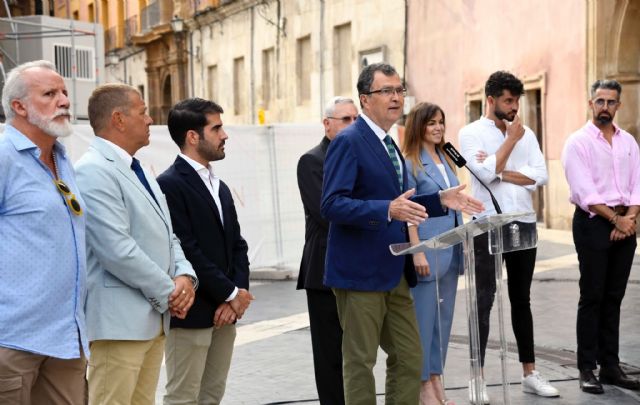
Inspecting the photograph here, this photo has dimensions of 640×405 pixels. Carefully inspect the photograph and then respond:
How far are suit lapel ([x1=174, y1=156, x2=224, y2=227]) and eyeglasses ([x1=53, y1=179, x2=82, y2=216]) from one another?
3.75 feet

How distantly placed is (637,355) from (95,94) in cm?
507

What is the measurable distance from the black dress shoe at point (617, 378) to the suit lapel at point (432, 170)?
5.77ft

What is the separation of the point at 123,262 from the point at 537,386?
3523mm

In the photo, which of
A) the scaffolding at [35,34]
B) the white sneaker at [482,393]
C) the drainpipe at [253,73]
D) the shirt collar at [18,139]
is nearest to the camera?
the shirt collar at [18,139]

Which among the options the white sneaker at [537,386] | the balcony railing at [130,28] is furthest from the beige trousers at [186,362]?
the balcony railing at [130,28]

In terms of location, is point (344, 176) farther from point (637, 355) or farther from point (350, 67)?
point (350, 67)

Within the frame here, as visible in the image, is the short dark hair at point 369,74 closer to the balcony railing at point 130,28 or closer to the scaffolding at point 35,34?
the scaffolding at point 35,34

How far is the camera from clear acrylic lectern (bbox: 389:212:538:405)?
5.25m

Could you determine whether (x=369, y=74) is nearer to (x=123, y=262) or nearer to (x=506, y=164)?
(x=123, y=262)

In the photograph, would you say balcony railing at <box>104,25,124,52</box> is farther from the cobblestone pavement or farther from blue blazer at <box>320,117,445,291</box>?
blue blazer at <box>320,117,445,291</box>

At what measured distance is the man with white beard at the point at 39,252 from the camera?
3.99 m

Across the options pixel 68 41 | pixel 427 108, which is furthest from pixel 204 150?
pixel 68 41

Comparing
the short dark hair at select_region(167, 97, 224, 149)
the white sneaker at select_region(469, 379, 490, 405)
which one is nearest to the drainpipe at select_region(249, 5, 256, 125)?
the white sneaker at select_region(469, 379, 490, 405)

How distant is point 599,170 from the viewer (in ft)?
24.1
